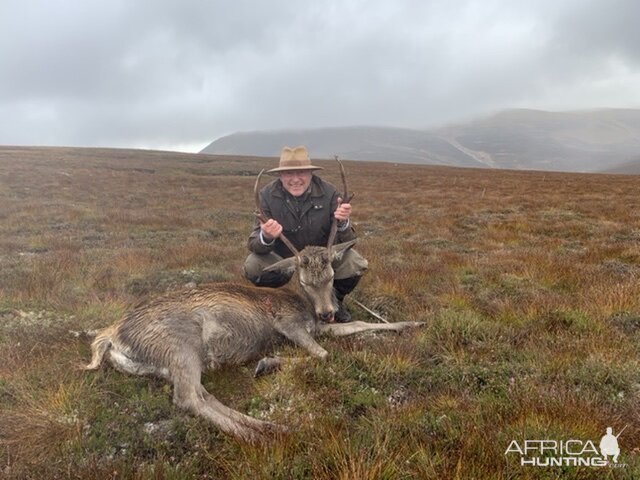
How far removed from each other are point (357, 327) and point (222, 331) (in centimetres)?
186

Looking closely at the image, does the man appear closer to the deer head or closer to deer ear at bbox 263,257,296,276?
deer ear at bbox 263,257,296,276

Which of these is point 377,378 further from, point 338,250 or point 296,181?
point 296,181

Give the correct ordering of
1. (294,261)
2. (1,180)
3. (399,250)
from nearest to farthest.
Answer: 1. (294,261)
2. (399,250)
3. (1,180)

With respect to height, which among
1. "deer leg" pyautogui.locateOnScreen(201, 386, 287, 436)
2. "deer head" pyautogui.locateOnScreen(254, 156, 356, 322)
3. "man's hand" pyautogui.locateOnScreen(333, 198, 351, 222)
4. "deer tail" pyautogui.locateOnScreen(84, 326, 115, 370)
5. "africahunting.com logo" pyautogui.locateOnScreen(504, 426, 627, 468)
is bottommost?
"deer leg" pyautogui.locateOnScreen(201, 386, 287, 436)

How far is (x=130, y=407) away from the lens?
168 inches

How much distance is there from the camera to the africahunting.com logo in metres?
2.71

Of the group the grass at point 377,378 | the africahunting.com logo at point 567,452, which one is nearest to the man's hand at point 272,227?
the grass at point 377,378

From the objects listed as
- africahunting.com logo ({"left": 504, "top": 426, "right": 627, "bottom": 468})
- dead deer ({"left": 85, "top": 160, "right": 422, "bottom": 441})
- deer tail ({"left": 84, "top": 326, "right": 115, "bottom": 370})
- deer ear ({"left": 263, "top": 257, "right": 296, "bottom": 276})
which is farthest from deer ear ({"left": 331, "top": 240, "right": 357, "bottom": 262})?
africahunting.com logo ({"left": 504, "top": 426, "right": 627, "bottom": 468})

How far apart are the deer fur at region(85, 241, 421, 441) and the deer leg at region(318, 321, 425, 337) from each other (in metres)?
0.01

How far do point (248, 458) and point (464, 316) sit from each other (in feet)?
11.6

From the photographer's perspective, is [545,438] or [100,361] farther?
[100,361]

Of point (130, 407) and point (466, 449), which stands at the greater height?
point (466, 449)

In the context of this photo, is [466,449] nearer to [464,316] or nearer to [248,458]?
[248,458]

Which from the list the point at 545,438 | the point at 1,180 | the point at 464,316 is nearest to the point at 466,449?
the point at 545,438
